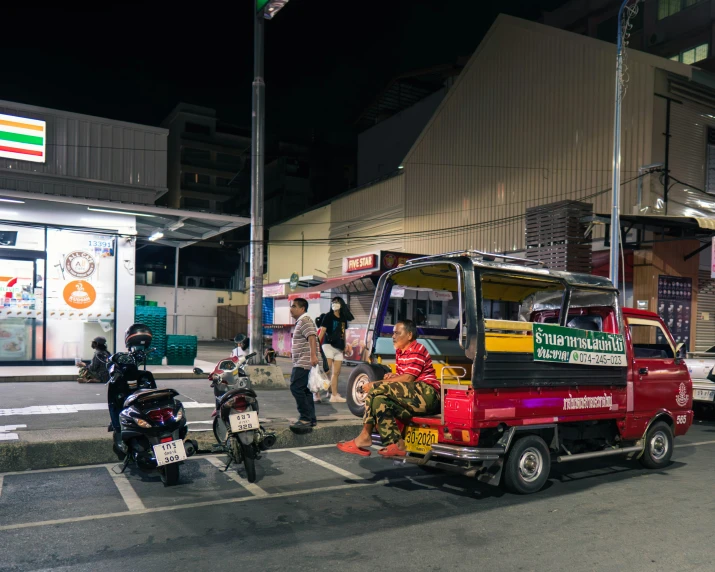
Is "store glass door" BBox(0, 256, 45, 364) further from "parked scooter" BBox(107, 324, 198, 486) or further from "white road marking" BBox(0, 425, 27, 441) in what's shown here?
"parked scooter" BBox(107, 324, 198, 486)

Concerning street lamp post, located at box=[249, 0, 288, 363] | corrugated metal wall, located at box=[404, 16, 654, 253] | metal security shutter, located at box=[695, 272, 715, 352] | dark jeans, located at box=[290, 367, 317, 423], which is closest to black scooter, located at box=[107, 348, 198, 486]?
dark jeans, located at box=[290, 367, 317, 423]

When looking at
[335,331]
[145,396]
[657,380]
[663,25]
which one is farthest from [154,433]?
[663,25]

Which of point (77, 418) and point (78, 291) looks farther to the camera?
point (78, 291)

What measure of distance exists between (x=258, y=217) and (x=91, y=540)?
9674 mm

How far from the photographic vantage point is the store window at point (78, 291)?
48.2ft

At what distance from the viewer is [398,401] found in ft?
19.0

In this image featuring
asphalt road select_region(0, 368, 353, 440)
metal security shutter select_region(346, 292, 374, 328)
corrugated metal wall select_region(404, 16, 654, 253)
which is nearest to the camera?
asphalt road select_region(0, 368, 353, 440)

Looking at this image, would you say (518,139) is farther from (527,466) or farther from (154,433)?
(154,433)

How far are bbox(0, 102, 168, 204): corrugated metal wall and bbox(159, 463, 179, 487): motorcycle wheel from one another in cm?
1165

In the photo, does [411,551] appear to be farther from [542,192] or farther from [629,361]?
[542,192]

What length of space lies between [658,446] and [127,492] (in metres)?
6.04

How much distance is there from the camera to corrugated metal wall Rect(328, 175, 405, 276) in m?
26.2

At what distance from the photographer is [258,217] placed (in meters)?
13.4

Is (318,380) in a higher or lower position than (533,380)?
lower
